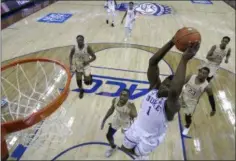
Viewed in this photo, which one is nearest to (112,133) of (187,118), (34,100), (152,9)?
(187,118)

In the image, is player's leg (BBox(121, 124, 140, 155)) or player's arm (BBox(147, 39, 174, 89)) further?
player's leg (BBox(121, 124, 140, 155))

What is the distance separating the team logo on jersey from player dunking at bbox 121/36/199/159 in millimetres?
9974

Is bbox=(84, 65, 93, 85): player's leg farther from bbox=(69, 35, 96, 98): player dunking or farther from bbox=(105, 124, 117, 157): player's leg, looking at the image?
bbox=(105, 124, 117, 157): player's leg

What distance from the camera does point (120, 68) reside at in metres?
6.50

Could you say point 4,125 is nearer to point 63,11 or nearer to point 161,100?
point 161,100

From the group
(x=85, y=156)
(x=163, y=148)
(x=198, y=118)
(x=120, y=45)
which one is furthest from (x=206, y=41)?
(x=85, y=156)

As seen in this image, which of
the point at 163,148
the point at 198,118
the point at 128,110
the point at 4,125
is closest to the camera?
the point at 4,125

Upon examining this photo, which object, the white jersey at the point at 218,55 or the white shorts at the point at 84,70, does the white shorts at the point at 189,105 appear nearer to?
the white jersey at the point at 218,55

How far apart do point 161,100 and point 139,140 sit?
2.17ft

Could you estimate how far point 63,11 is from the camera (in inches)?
470

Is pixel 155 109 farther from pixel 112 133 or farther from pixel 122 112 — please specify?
pixel 112 133

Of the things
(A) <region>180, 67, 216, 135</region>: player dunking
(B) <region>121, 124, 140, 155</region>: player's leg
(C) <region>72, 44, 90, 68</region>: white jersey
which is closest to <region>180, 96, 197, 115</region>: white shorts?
(A) <region>180, 67, 216, 135</region>: player dunking

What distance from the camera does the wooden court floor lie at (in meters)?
3.99

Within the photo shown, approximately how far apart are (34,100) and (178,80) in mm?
3192
